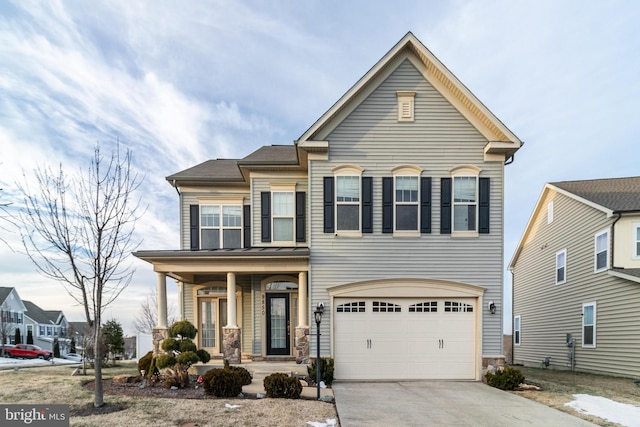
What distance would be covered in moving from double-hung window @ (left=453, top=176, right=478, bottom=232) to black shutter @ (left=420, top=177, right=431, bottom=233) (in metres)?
0.74

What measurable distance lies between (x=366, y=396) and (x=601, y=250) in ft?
35.2

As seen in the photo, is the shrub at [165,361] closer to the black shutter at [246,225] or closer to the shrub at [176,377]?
the shrub at [176,377]

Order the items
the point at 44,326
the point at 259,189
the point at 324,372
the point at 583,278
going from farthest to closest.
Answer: the point at 44,326
the point at 583,278
the point at 259,189
the point at 324,372

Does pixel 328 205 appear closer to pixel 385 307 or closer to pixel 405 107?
pixel 385 307

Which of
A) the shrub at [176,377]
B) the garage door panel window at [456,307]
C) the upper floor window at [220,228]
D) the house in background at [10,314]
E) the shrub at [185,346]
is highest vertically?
the upper floor window at [220,228]

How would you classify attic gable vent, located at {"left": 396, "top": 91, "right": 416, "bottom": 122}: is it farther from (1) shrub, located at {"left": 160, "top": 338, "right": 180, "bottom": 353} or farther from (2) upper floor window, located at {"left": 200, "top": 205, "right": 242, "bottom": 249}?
(1) shrub, located at {"left": 160, "top": 338, "right": 180, "bottom": 353}

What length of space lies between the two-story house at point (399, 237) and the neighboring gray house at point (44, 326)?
133 ft

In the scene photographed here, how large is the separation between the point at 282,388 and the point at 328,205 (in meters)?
4.97

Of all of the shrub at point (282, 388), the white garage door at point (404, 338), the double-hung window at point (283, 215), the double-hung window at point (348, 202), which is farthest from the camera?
the double-hung window at point (283, 215)

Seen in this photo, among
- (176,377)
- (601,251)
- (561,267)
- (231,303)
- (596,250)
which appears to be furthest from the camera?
(561,267)

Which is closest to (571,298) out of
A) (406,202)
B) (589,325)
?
(589,325)

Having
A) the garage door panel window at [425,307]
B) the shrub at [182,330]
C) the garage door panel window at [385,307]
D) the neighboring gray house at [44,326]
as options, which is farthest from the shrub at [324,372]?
the neighboring gray house at [44,326]

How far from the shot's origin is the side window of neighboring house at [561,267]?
50.2 feet

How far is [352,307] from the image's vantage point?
10430 mm
